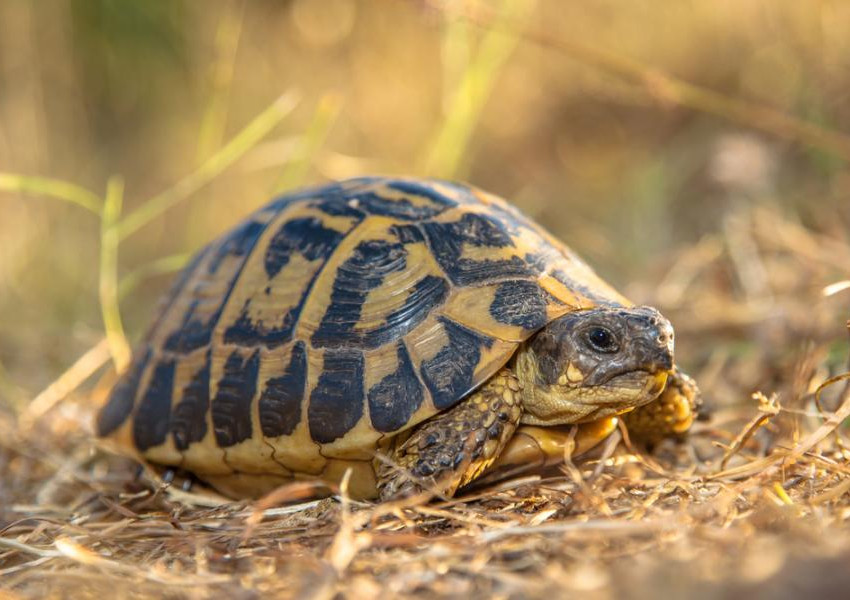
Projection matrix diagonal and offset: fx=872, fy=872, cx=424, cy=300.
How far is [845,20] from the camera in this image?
7293mm

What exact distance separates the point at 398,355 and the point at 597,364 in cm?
64

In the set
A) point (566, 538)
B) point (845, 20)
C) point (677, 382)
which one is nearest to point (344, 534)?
point (566, 538)

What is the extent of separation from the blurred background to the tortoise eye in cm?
87

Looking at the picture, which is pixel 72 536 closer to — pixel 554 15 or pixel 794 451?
pixel 794 451

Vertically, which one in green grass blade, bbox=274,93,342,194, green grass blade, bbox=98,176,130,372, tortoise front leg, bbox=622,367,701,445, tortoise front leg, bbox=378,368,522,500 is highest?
green grass blade, bbox=274,93,342,194

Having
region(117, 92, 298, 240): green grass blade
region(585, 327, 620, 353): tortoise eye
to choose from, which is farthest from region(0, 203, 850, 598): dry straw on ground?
region(117, 92, 298, 240): green grass blade

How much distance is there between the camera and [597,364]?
2.78 metres

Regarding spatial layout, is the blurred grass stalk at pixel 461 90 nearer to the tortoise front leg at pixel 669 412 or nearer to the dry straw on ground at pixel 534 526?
the dry straw on ground at pixel 534 526

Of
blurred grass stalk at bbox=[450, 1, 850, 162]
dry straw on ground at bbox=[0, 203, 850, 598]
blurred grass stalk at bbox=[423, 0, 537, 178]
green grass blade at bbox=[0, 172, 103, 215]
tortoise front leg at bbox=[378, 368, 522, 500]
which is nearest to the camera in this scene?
dry straw on ground at bbox=[0, 203, 850, 598]

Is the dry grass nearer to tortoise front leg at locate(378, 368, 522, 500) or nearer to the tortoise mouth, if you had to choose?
tortoise front leg at locate(378, 368, 522, 500)

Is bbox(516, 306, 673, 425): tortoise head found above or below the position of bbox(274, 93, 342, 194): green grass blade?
below

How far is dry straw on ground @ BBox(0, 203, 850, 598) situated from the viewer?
1.87 m

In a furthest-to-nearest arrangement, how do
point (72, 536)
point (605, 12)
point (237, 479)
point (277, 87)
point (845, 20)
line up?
point (277, 87) < point (605, 12) < point (845, 20) < point (237, 479) < point (72, 536)

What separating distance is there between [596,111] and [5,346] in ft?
20.8
